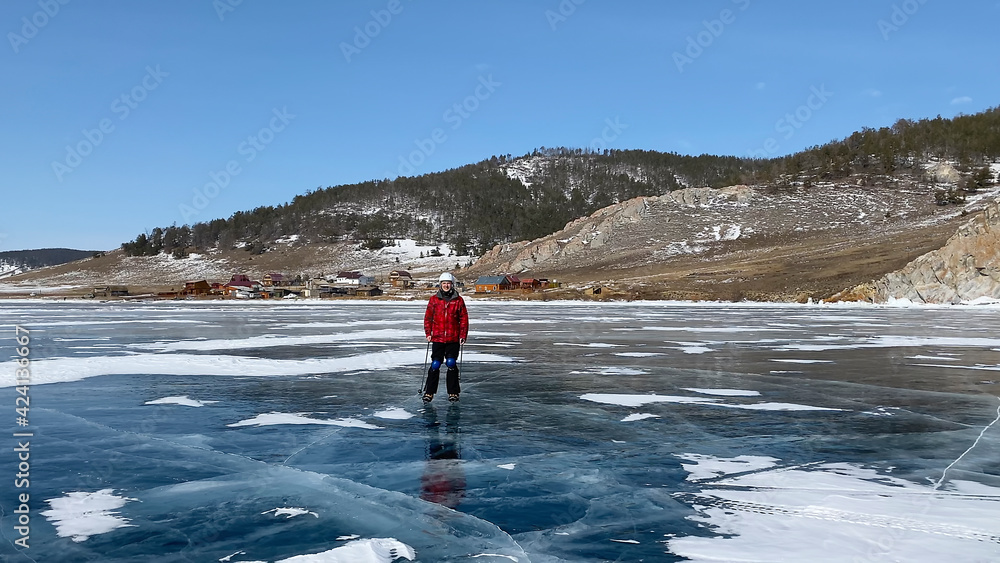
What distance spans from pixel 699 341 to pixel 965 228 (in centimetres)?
4343

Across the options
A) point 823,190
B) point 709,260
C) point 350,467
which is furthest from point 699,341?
point 823,190

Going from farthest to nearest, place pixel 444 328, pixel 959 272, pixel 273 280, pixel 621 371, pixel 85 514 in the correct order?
pixel 273 280, pixel 959 272, pixel 621 371, pixel 444 328, pixel 85 514

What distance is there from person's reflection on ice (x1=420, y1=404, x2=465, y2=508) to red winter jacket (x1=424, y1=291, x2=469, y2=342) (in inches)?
53.2

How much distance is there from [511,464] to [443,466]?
26.0 inches

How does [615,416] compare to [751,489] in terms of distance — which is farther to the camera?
[615,416]

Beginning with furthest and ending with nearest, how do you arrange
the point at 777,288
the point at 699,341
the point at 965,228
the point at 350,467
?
the point at 777,288 → the point at 965,228 → the point at 699,341 → the point at 350,467

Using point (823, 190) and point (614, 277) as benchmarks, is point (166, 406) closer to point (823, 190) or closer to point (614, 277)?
point (614, 277)

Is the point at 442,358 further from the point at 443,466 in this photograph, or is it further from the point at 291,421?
the point at 443,466

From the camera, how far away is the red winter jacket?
10.5 metres

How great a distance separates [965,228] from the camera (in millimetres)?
54312

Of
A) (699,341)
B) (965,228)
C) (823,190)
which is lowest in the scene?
(699,341)

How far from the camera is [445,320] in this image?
1055cm

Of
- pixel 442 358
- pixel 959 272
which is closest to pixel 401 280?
pixel 959 272

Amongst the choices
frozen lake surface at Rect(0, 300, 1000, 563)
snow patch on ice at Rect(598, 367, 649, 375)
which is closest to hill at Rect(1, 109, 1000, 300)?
snow patch on ice at Rect(598, 367, 649, 375)
